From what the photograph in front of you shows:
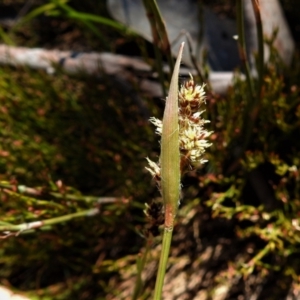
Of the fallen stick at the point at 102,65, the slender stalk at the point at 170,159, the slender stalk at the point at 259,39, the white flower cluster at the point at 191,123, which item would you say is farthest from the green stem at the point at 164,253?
the fallen stick at the point at 102,65

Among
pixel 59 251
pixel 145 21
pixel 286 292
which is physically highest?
pixel 145 21

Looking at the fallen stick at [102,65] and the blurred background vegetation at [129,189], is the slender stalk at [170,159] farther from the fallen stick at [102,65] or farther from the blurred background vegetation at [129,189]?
the fallen stick at [102,65]

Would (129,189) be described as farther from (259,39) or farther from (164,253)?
(164,253)

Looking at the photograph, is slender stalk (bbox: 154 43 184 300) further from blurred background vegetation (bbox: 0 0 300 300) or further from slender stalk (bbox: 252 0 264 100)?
blurred background vegetation (bbox: 0 0 300 300)

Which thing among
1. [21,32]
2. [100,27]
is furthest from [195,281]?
[21,32]

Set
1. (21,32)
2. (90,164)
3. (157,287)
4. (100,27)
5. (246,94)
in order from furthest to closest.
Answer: (21,32), (100,27), (90,164), (246,94), (157,287)

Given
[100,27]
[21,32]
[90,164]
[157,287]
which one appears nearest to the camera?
[157,287]

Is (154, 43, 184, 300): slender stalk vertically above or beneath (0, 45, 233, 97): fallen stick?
above

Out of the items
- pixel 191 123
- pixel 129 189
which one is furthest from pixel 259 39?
pixel 129 189

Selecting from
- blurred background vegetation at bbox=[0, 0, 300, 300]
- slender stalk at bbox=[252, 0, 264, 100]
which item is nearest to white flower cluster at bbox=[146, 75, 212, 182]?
slender stalk at bbox=[252, 0, 264, 100]

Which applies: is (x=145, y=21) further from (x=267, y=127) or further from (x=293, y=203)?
(x=293, y=203)
